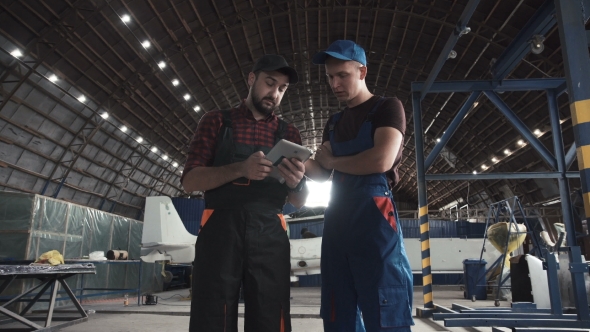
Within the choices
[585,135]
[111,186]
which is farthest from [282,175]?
[111,186]

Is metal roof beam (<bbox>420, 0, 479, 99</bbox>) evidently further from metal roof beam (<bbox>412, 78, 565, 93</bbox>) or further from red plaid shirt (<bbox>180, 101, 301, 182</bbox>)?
red plaid shirt (<bbox>180, 101, 301, 182</bbox>)

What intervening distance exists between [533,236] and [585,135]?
8.11m

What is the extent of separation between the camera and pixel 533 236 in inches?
374

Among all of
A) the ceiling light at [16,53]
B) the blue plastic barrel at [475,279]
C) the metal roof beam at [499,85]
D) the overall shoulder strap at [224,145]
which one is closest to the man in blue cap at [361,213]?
the overall shoulder strap at [224,145]

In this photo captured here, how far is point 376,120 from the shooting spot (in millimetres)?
2168

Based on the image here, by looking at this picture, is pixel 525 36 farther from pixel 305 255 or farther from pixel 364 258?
pixel 305 255

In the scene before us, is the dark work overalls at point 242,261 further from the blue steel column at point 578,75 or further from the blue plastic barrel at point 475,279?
the blue plastic barrel at point 475,279

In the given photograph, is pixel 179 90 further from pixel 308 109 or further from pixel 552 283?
pixel 552 283

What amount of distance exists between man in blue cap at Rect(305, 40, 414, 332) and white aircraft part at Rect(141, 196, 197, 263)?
34.4ft

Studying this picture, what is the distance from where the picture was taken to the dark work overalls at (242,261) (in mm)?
1998

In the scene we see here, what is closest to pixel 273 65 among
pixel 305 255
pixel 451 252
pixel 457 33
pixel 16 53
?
pixel 457 33

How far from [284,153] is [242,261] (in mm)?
624

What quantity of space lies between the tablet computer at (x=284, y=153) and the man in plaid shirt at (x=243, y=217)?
0.03m

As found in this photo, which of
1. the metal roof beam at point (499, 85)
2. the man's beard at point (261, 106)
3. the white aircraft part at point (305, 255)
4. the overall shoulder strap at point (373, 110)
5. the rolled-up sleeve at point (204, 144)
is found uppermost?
the metal roof beam at point (499, 85)
